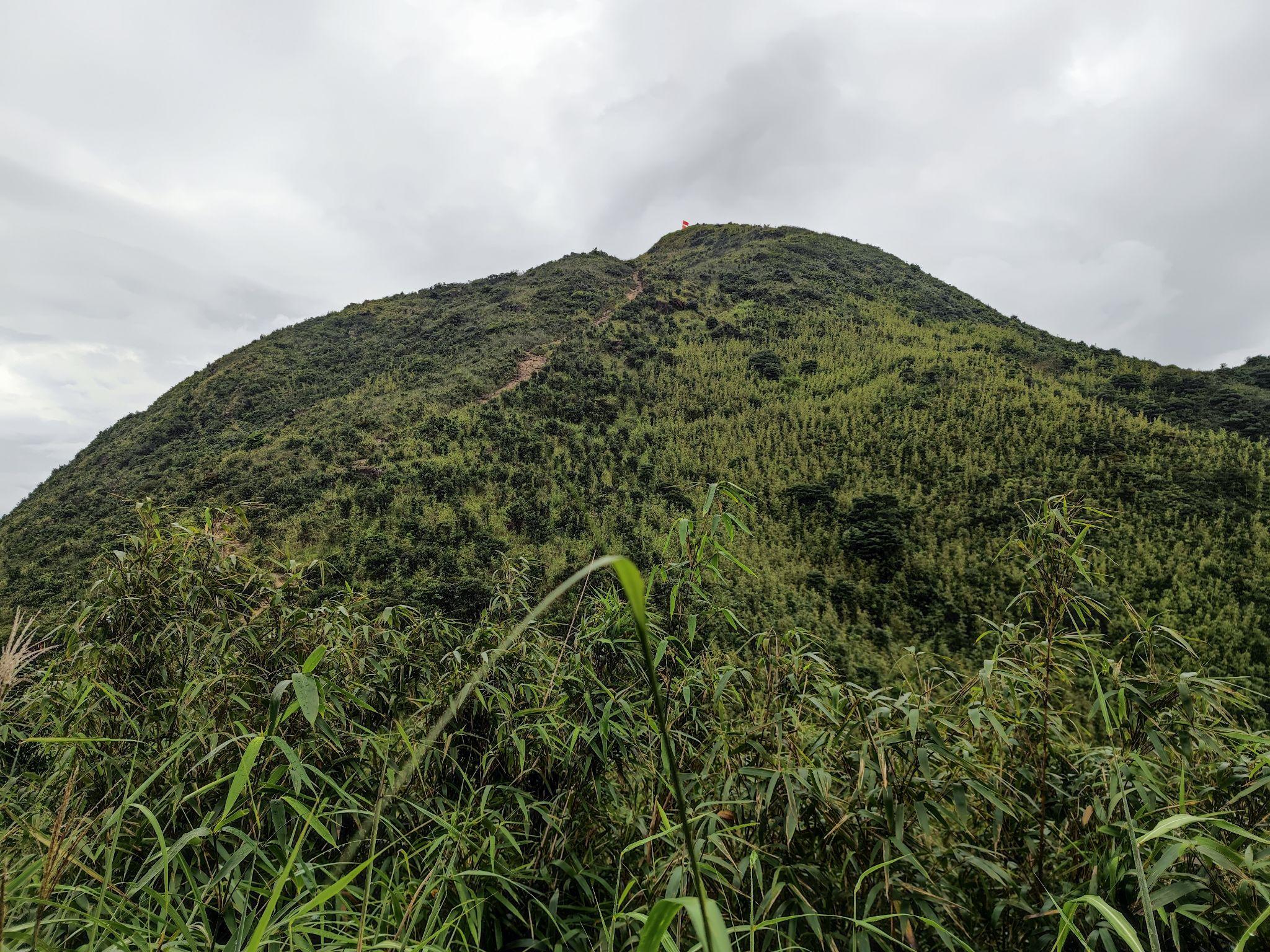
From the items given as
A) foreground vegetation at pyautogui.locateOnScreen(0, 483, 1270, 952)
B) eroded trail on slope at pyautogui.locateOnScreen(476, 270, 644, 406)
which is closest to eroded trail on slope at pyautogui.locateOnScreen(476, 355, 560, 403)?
eroded trail on slope at pyautogui.locateOnScreen(476, 270, 644, 406)

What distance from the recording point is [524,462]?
48.4ft

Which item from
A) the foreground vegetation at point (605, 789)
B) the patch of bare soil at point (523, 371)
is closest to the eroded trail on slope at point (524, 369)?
the patch of bare soil at point (523, 371)

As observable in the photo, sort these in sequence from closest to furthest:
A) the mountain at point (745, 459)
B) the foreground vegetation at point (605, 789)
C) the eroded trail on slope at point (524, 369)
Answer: the foreground vegetation at point (605, 789) < the mountain at point (745, 459) < the eroded trail on slope at point (524, 369)

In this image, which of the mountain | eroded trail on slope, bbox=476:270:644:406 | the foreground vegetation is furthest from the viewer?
eroded trail on slope, bbox=476:270:644:406

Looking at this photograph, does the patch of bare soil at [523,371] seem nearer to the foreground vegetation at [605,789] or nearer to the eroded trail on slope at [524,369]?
the eroded trail on slope at [524,369]

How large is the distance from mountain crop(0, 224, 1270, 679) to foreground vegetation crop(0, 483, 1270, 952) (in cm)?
88

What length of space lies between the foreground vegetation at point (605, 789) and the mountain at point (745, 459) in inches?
34.8

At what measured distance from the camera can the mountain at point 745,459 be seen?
333 inches

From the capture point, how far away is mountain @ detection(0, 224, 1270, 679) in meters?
8.47

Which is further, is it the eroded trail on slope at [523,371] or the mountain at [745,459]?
the eroded trail on slope at [523,371]

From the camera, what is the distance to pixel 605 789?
64.8 inches

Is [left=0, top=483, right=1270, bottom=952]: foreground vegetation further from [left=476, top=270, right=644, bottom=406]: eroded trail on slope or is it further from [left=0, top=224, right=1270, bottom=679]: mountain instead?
[left=476, top=270, right=644, bottom=406]: eroded trail on slope

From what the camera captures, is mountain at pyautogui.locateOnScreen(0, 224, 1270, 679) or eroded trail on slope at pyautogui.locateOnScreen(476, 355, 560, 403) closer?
mountain at pyautogui.locateOnScreen(0, 224, 1270, 679)

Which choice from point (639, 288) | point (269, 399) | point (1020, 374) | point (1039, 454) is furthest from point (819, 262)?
point (269, 399)
